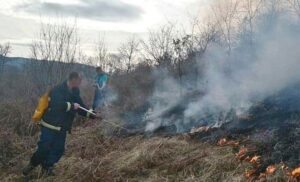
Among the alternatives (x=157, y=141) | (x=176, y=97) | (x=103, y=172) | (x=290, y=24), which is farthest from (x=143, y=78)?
(x=103, y=172)

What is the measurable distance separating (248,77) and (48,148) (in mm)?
6865

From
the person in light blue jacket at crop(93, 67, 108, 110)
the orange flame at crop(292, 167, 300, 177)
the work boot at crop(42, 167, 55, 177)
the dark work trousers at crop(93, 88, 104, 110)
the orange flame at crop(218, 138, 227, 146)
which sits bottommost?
the work boot at crop(42, 167, 55, 177)

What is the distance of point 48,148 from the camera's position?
24.3 ft

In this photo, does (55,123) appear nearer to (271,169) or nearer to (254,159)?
(254,159)

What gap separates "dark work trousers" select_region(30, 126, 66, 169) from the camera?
7.39 metres

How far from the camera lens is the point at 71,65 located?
2253cm

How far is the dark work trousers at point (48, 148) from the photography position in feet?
24.2

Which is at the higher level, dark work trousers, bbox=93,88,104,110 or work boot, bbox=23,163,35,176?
dark work trousers, bbox=93,88,104,110

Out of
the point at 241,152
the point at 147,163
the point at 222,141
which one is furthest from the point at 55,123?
the point at 241,152

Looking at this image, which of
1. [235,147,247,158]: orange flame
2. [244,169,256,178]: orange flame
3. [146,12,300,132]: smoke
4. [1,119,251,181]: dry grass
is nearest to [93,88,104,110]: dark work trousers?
[146,12,300,132]: smoke

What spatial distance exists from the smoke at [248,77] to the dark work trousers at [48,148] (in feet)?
11.0

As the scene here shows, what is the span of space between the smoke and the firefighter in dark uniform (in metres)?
3.31

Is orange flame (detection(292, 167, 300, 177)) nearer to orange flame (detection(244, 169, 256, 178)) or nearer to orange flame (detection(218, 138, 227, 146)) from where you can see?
orange flame (detection(244, 169, 256, 178))

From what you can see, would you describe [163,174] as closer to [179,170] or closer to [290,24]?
[179,170]
